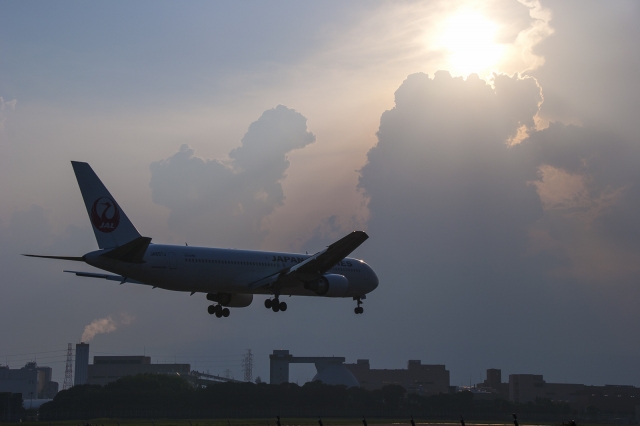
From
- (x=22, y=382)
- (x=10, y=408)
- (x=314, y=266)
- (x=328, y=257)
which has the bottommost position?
(x=10, y=408)

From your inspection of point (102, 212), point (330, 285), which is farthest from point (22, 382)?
point (102, 212)

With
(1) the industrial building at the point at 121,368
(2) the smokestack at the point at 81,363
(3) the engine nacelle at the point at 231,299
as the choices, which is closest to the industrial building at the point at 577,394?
(3) the engine nacelle at the point at 231,299

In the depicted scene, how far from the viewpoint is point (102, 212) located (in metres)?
46.8

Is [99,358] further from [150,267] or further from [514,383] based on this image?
[150,267]

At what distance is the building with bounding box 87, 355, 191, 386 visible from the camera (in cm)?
15400

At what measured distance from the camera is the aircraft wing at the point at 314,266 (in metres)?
50.9

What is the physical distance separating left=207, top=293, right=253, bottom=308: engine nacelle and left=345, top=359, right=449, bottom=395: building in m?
101

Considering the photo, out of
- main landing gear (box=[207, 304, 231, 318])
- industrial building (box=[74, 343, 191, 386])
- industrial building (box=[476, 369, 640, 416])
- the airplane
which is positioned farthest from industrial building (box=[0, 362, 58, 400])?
the airplane

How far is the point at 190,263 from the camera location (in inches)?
1937

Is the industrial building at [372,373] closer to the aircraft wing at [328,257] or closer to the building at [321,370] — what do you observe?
the building at [321,370]

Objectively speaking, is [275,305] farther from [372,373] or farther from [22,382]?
[22,382]

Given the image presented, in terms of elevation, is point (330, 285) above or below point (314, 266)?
below

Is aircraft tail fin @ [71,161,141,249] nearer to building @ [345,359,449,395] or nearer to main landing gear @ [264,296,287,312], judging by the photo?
main landing gear @ [264,296,287,312]

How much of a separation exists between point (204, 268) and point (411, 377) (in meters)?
118
